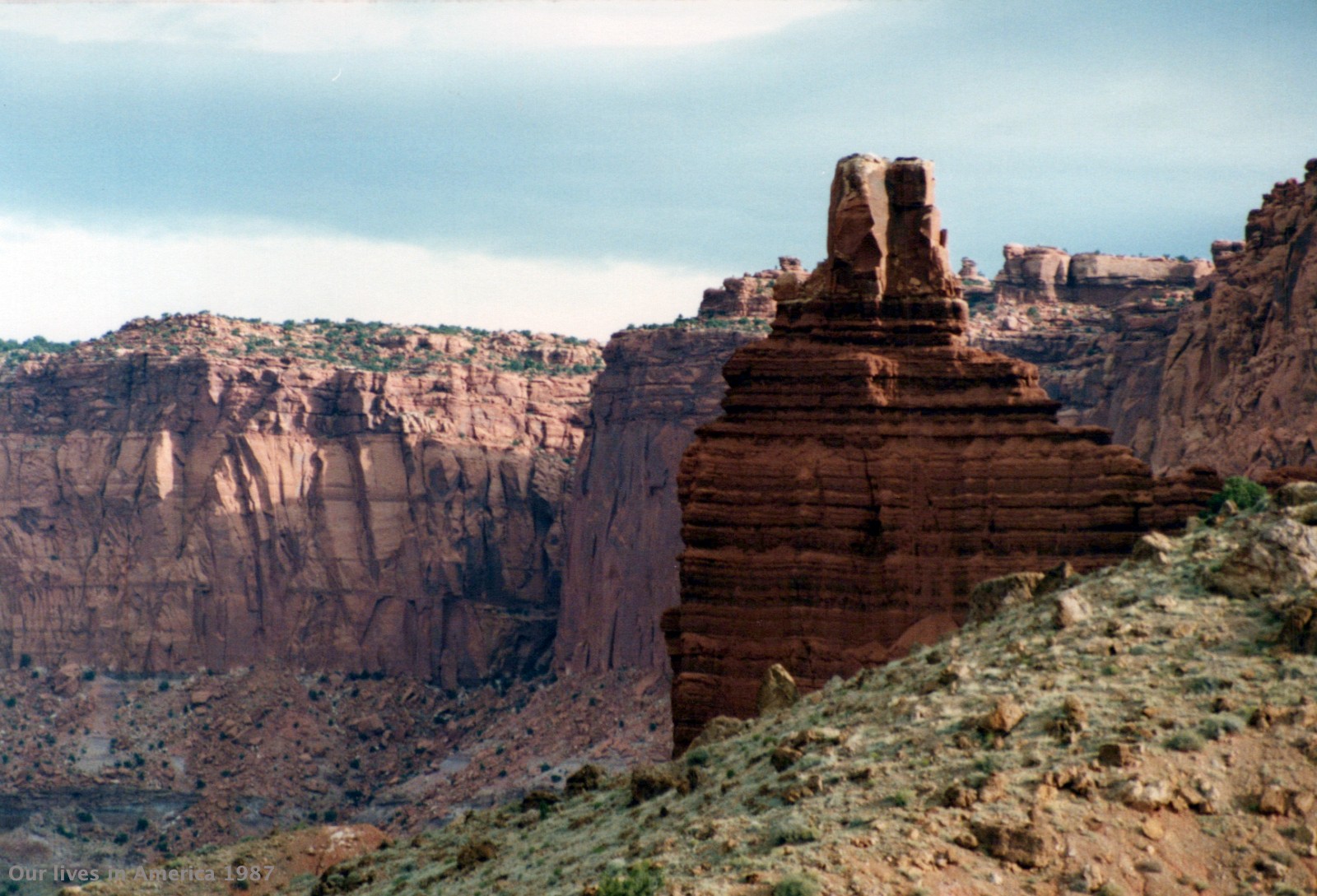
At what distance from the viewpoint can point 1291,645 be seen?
3441 centimetres

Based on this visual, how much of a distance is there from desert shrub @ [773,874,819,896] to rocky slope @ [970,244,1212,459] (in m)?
67.0

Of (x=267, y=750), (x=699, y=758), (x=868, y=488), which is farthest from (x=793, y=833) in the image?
(x=267, y=750)

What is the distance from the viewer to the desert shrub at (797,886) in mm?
→ 29594

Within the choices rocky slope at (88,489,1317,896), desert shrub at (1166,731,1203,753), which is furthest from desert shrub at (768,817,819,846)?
desert shrub at (1166,731,1203,753)

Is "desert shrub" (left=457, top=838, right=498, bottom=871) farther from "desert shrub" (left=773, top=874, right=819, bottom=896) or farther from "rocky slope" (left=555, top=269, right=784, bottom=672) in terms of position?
"rocky slope" (left=555, top=269, right=784, bottom=672)

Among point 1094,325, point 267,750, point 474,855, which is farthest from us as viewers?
point 1094,325

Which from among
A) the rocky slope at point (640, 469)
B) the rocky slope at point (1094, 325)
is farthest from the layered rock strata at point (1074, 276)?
the rocky slope at point (640, 469)

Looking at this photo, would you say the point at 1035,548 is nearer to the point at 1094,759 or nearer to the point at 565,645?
the point at 1094,759

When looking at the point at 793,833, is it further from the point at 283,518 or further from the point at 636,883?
the point at 283,518

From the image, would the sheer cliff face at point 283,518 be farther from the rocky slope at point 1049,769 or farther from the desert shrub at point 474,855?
the rocky slope at point 1049,769

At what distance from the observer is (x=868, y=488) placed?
189 feet

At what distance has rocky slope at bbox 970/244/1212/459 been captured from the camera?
105250mm

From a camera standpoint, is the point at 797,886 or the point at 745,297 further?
the point at 745,297

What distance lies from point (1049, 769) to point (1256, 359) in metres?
54.5
